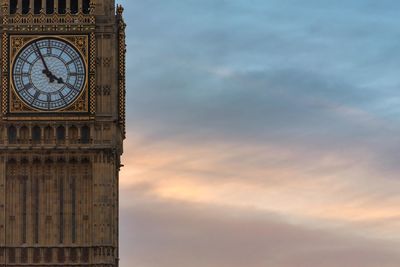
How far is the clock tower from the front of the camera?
123562 mm

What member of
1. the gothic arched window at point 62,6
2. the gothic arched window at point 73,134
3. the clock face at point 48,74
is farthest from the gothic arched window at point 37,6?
the gothic arched window at point 73,134

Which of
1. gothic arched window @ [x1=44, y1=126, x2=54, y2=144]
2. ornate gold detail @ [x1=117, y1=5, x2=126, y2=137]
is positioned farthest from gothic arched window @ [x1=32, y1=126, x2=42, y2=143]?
ornate gold detail @ [x1=117, y1=5, x2=126, y2=137]

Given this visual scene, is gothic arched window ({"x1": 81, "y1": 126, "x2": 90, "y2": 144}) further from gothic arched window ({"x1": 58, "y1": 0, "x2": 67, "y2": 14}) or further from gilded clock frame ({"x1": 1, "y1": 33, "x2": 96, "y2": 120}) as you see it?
gothic arched window ({"x1": 58, "y1": 0, "x2": 67, "y2": 14})

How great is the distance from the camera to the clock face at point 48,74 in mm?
125062

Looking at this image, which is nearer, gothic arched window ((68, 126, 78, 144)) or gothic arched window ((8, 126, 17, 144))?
gothic arched window ((68, 126, 78, 144))

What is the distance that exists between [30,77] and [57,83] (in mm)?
1865

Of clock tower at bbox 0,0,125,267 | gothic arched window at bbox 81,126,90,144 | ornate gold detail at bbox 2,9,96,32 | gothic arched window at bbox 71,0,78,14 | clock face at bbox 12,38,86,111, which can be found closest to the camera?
clock tower at bbox 0,0,125,267

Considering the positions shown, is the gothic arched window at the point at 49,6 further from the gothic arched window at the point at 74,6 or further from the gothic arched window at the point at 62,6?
the gothic arched window at the point at 74,6

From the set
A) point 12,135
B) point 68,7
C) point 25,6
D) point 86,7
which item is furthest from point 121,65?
point 12,135

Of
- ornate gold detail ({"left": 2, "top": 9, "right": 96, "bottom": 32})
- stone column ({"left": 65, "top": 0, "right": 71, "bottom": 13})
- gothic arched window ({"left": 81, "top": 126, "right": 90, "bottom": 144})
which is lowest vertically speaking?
gothic arched window ({"left": 81, "top": 126, "right": 90, "bottom": 144})

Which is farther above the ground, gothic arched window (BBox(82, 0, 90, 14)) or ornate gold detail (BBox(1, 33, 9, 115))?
gothic arched window (BBox(82, 0, 90, 14))

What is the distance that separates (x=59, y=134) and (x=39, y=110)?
2.06m

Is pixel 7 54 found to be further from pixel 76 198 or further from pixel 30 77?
pixel 76 198

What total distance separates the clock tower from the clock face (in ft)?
0.22
